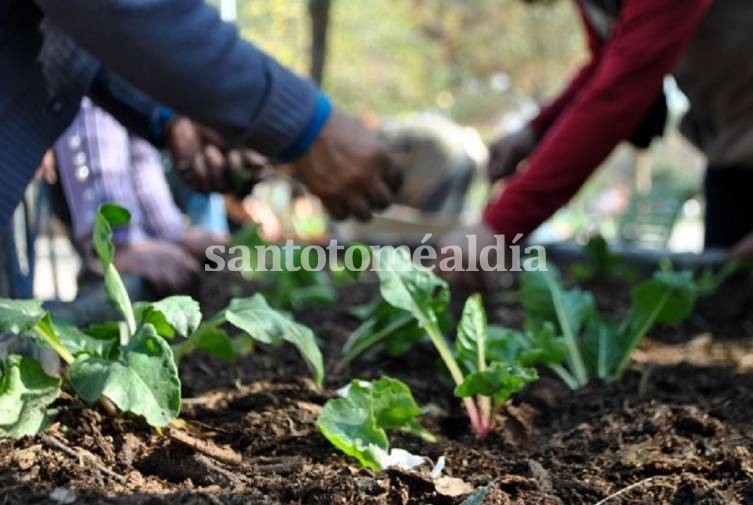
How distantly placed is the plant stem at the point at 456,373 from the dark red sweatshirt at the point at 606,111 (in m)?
0.93

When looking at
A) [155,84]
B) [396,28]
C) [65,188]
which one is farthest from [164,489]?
[396,28]

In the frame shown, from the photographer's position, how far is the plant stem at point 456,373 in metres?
1.46

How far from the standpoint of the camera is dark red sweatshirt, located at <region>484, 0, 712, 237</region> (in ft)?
7.33

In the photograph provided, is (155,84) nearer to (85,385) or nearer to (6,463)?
(85,385)

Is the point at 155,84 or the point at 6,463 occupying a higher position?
the point at 155,84

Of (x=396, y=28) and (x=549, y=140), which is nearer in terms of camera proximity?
(x=549, y=140)

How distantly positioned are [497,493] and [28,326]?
597 millimetres

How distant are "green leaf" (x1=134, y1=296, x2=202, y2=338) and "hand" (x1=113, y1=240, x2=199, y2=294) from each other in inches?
39.5

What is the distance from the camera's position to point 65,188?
2740mm

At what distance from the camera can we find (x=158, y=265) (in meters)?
2.36

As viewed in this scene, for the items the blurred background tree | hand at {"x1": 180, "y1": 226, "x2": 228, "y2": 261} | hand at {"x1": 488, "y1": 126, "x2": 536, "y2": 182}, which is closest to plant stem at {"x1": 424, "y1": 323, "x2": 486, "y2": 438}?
hand at {"x1": 180, "y1": 226, "x2": 228, "y2": 261}

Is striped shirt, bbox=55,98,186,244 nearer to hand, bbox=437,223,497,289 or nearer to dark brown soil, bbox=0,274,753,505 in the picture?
hand, bbox=437,223,497,289

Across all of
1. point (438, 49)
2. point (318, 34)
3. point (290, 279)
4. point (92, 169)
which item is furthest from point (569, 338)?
point (438, 49)

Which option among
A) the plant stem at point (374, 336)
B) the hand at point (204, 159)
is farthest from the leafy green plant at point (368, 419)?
the hand at point (204, 159)
